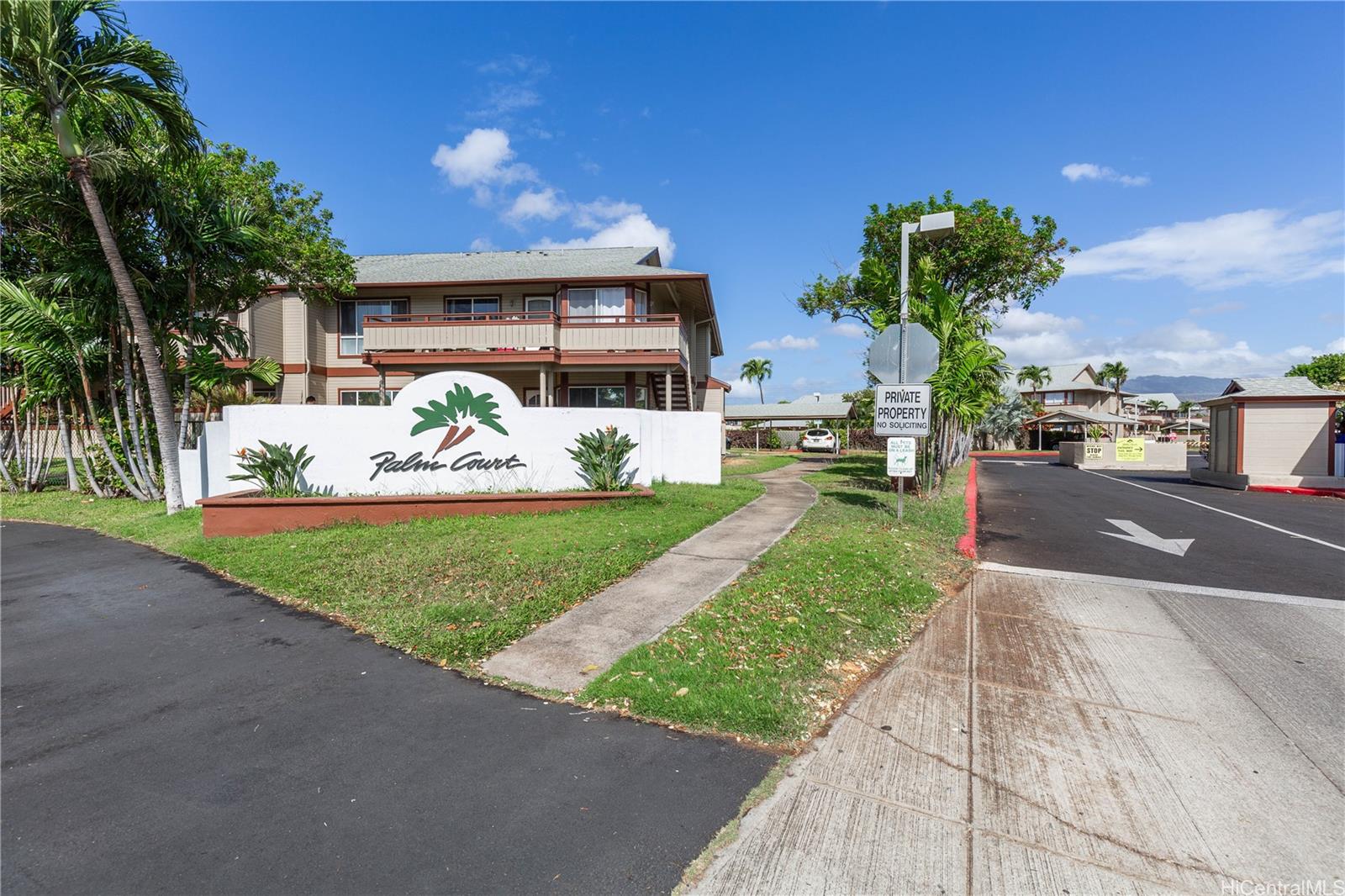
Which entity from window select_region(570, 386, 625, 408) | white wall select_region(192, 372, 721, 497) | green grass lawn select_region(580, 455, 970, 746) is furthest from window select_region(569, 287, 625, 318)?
green grass lawn select_region(580, 455, 970, 746)

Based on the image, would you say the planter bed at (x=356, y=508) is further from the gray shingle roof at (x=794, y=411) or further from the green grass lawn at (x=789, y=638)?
the gray shingle roof at (x=794, y=411)

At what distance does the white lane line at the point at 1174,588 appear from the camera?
6.26 m

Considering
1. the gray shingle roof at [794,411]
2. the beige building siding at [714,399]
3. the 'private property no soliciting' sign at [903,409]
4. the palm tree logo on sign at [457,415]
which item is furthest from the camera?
the gray shingle roof at [794,411]

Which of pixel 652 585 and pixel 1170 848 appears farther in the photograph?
pixel 652 585

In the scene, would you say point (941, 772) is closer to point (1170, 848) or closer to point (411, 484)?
point (1170, 848)

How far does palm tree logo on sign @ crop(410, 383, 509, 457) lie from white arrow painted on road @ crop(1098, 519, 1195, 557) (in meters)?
10.8

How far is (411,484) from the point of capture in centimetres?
1066

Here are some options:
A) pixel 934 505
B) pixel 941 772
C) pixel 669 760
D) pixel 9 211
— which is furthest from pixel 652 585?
pixel 9 211

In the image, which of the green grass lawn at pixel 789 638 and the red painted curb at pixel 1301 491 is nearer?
the green grass lawn at pixel 789 638

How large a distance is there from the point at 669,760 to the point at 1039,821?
1814 mm

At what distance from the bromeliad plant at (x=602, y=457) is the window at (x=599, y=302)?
346 inches

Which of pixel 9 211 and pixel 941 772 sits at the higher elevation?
pixel 9 211

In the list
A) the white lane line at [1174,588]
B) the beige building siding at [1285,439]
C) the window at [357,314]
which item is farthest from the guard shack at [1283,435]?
the window at [357,314]

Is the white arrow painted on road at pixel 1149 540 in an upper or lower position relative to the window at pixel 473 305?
lower
